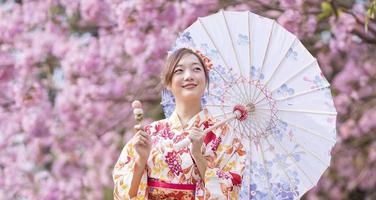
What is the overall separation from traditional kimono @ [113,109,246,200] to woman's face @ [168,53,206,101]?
87mm

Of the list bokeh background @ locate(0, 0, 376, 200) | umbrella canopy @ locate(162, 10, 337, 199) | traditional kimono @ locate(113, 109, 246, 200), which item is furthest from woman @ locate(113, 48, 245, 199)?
bokeh background @ locate(0, 0, 376, 200)

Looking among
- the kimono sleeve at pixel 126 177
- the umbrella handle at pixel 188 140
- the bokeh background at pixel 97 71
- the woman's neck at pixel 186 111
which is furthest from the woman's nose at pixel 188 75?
the bokeh background at pixel 97 71

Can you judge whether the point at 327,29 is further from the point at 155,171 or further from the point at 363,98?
the point at 155,171

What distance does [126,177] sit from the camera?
350cm

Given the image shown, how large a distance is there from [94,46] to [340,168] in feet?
8.28

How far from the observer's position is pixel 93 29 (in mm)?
7254

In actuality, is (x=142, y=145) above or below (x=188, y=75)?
below

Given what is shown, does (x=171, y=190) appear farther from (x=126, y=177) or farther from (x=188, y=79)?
(x=188, y=79)

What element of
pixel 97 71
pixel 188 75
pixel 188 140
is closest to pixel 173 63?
pixel 188 75

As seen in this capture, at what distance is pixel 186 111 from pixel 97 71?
3.28 meters

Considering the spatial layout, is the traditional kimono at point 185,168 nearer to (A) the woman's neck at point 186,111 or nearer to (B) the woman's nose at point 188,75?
(A) the woman's neck at point 186,111

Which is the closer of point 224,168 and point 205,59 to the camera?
point 224,168

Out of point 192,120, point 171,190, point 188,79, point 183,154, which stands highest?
point 188,79

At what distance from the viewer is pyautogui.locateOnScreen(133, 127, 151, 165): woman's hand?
333 centimetres
